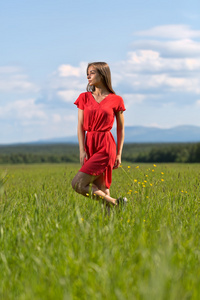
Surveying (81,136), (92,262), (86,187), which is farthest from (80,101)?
(92,262)

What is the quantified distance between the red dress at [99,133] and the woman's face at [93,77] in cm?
18

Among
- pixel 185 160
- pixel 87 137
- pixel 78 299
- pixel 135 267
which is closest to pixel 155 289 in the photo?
pixel 78 299

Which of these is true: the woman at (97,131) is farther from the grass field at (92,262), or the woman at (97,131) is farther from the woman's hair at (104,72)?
the grass field at (92,262)

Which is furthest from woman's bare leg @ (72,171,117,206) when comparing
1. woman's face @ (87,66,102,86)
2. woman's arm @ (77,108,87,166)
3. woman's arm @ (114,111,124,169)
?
woman's face @ (87,66,102,86)

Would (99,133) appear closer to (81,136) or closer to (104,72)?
(81,136)

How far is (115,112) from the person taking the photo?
18.7 feet

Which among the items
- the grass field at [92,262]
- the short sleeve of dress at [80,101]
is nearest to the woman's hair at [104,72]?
the short sleeve of dress at [80,101]

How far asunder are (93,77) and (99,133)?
0.75 meters

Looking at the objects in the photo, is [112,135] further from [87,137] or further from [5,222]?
[5,222]

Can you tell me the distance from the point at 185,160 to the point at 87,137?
82.5 ft

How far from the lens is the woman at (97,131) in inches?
213

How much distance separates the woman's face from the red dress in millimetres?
179

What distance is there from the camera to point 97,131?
5.47 m

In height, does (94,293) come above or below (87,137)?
below
